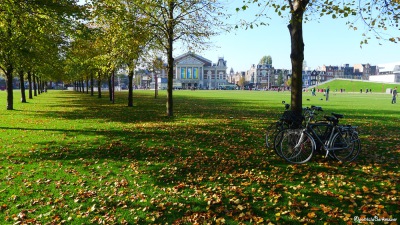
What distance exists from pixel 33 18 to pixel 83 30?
2.36 metres

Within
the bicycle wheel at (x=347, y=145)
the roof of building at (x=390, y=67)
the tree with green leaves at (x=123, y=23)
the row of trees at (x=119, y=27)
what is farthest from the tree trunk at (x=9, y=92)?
the roof of building at (x=390, y=67)

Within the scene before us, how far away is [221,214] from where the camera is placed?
5.33m

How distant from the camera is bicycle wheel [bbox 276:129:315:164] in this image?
26.8ft

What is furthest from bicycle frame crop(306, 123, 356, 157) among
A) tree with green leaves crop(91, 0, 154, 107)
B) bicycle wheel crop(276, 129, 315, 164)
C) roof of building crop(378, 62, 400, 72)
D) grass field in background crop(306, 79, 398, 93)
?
roof of building crop(378, 62, 400, 72)

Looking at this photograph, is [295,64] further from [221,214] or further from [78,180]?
[78,180]

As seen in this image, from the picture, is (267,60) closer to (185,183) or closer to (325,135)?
(325,135)

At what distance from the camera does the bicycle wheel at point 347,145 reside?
8.26 meters

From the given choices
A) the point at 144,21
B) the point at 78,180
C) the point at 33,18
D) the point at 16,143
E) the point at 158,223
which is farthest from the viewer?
the point at 144,21

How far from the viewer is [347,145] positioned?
832cm

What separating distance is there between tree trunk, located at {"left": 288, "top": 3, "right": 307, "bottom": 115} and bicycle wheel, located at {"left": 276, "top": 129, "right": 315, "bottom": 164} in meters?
1.12

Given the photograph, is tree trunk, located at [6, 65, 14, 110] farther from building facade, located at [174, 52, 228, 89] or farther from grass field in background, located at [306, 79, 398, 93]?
building facade, located at [174, 52, 228, 89]

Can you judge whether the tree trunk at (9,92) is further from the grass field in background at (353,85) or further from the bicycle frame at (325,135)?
the grass field in background at (353,85)

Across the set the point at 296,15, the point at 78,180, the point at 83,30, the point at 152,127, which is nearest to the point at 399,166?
the point at 296,15

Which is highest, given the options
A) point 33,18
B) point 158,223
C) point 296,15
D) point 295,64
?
point 33,18
